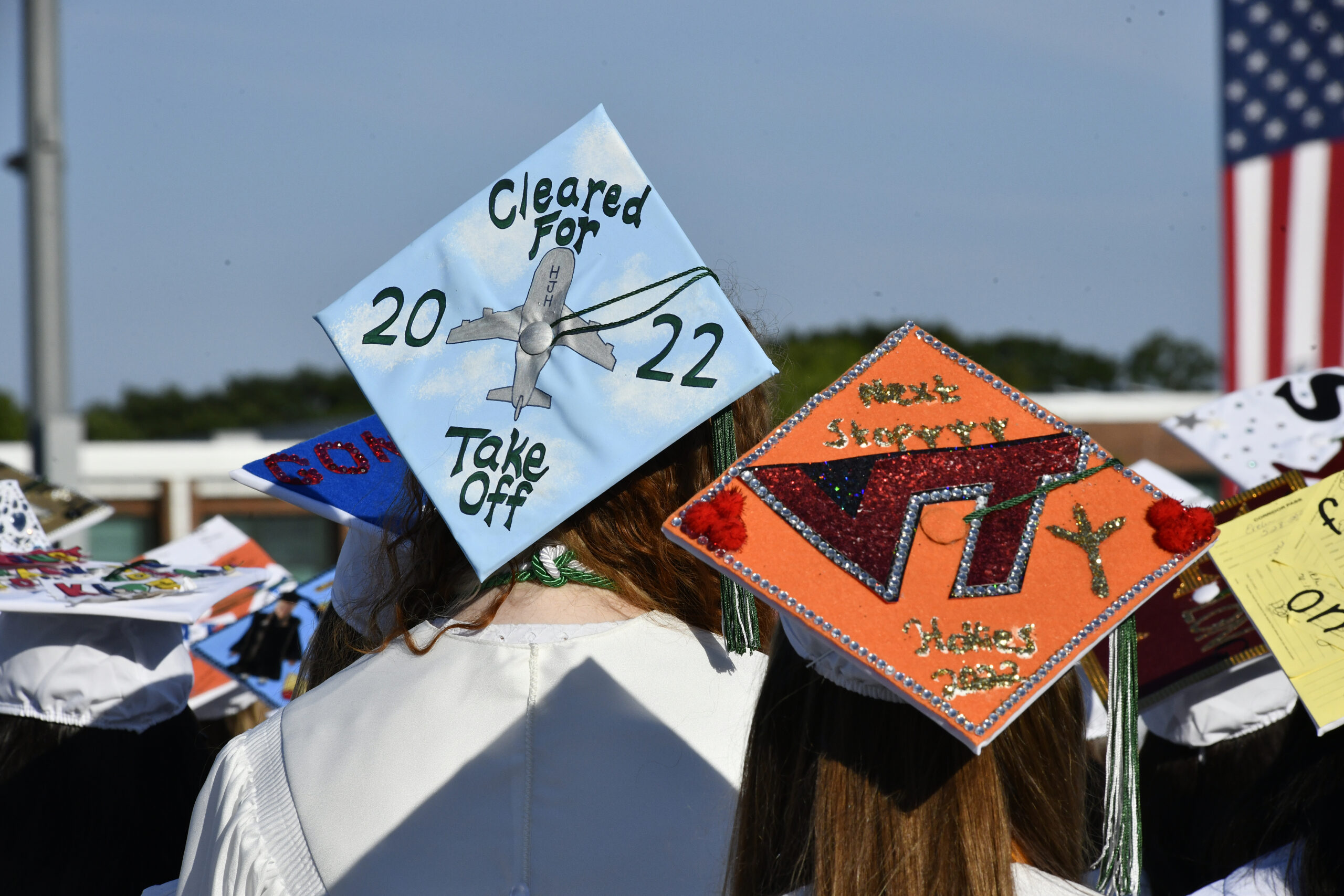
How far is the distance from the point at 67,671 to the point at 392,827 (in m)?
1.18

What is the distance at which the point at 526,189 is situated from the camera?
1923 mm

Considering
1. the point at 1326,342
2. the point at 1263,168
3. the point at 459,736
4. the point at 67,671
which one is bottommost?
the point at 1326,342

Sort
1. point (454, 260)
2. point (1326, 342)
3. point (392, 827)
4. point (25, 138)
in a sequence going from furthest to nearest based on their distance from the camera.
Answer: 1. point (1326, 342)
2. point (25, 138)
3. point (454, 260)
4. point (392, 827)

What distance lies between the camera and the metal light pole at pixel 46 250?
604 cm

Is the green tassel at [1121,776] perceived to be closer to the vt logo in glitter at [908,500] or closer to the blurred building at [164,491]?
the vt logo in glitter at [908,500]

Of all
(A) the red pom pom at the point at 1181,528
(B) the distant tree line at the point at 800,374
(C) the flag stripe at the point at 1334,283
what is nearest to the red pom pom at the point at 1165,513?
(A) the red pom pom at the point at 1181,528

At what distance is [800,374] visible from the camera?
46969 millimetres

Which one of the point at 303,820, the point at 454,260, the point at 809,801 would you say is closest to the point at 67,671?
the point at 303,820

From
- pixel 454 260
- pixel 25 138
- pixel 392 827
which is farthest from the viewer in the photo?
pixel 25 138

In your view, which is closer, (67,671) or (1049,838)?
(1049,838)

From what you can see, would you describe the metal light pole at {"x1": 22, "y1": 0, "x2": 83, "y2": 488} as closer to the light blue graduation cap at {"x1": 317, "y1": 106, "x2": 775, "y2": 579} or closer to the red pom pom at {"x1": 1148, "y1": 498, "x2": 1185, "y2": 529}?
the light blue graduation cap at {"x1": 317, "y1": 106, "x2": 775, "y2": 579}

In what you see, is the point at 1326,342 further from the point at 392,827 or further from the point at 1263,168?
the point at 392,827

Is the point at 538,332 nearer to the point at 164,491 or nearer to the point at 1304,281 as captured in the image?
the point at 1304,281

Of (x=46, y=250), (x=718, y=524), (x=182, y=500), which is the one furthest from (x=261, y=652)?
(x=182, y=500)
